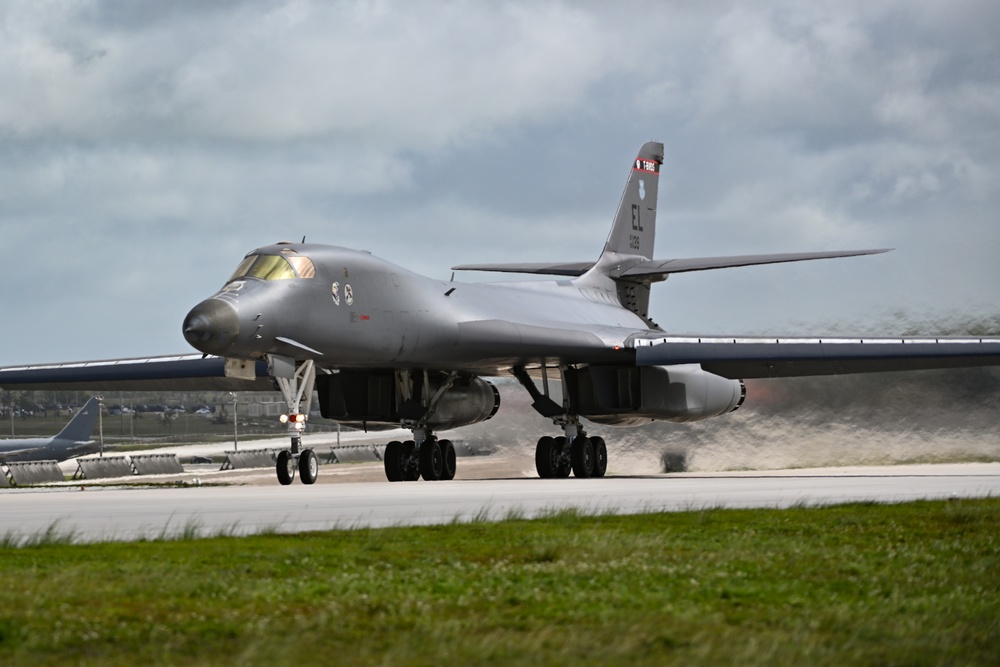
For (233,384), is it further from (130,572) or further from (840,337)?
(130,572)

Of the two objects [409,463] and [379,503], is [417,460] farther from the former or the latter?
[379,503]

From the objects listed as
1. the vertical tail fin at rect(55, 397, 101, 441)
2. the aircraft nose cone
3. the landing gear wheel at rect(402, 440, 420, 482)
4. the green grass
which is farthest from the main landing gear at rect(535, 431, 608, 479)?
the vertical tail fin at rect(55, 397, 101, 441)

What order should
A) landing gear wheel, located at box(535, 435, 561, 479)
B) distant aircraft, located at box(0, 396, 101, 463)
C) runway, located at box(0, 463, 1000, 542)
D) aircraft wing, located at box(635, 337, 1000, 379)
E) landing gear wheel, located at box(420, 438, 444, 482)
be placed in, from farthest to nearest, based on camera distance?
distant aircraft, located at box(0, 396, 101, 463) < landing gear wheel, located at box(535, 435, 561, 479) < landing gear wheel, located at box(420, 438, 444, 482) < aircraft wing, located at box(635, 337, 1000, 379) < runway, located at box(0, 463, 1000, 542)

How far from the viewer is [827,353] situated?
2489 centimetres

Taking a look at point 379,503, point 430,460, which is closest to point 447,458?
point 430,460

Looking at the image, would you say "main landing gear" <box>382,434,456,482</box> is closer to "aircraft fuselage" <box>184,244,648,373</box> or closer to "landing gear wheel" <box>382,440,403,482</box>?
"landing gear wheel" <box>382,440,403,482</box>

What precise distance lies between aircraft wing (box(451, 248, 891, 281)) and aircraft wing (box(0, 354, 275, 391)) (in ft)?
19.7

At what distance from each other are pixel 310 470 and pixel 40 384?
987 cm

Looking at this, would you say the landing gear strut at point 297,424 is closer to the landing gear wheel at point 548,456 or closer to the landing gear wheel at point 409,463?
the landing gear wheel at point 409,463

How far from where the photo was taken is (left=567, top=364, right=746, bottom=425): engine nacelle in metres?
26.4

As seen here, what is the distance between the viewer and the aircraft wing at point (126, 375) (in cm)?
2591

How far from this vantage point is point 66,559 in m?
8.27

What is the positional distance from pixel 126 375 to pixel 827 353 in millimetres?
12691

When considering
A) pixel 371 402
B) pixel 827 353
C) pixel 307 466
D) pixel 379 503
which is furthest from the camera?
pixel 371 402
